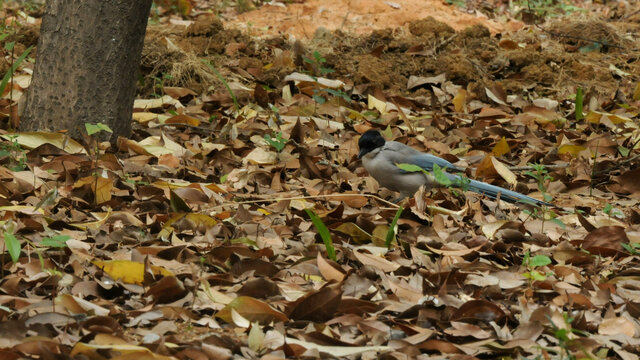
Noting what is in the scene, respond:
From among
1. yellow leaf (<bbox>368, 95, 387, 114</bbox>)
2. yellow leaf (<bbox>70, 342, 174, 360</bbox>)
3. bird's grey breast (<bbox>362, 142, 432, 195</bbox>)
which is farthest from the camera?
yellow leaf (<bbox>368, 95, 387, 114</bbox>)

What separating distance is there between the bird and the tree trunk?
5.15 feet

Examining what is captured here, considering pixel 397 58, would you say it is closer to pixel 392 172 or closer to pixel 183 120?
pixel 183 120

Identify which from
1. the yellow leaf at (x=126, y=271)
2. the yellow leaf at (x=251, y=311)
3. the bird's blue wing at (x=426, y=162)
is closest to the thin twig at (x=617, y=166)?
the bird's blue wing at (x=426, y=162)

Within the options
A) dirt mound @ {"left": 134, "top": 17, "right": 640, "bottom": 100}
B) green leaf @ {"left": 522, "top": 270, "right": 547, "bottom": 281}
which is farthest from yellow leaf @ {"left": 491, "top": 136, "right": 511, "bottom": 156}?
green leaf @ {"left": 522, "top": 270, "right": 547, "bottom": 281}

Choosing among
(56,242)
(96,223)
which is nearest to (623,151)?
(96,223)

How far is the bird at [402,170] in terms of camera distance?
4.86 meters

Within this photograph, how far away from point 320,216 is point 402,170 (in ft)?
2.86

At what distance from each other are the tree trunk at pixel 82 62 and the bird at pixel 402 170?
1.57 metres

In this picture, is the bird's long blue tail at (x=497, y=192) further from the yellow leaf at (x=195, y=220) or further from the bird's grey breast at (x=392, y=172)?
the yellow leaf at (x=195, y=220)

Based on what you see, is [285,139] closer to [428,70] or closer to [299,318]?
[428,70]

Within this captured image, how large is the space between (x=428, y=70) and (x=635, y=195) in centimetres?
264

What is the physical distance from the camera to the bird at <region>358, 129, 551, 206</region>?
4.86 meters

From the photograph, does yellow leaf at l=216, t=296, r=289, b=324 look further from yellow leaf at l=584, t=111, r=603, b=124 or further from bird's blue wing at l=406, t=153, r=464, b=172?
yellow leaf at l=584, t=111, r=603, b=124

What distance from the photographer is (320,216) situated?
13.9 feet
